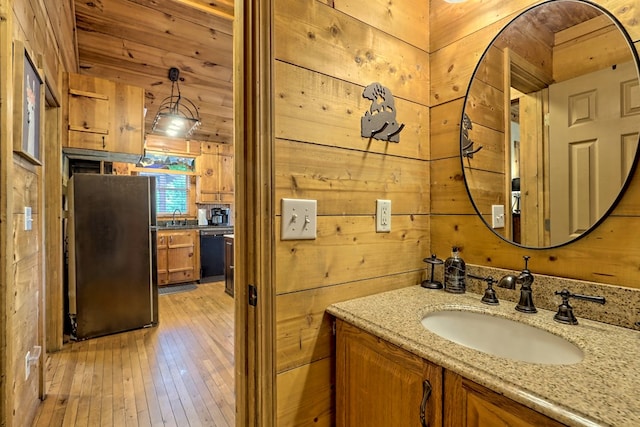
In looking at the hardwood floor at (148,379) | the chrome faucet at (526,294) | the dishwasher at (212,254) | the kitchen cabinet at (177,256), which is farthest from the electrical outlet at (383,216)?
the dishwasher at (212,254)

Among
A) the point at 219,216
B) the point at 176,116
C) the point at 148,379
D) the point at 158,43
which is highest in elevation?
the point at 158,43

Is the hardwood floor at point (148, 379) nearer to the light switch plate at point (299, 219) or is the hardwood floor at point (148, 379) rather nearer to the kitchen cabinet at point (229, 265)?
the kitchen cabinet at point (229, 265)

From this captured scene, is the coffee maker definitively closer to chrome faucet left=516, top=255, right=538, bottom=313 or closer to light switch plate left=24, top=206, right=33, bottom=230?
light switch plate left=24, top=206, right=33, bottom=230

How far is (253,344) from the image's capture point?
3.23ft

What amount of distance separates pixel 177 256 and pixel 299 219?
13.7 ft

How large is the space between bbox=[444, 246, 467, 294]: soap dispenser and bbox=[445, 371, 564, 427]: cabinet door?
0.59 metres

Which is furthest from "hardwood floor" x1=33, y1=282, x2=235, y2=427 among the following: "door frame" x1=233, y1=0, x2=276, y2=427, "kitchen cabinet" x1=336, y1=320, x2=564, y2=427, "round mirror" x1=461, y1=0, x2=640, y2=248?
"round mirror" x1=461, y1=0, x2=640, y2=248

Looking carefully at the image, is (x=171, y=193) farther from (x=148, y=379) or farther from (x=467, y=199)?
(x=467, y=199)

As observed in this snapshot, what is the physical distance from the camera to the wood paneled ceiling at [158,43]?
9.53ft

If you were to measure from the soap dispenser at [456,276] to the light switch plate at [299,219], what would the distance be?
60cm

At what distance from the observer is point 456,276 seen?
1.24m

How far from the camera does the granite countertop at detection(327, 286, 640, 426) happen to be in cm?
53

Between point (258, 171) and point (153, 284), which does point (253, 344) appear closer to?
point (258, 171)

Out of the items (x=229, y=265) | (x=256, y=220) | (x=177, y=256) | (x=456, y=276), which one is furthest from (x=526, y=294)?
(x=177, y=256)
